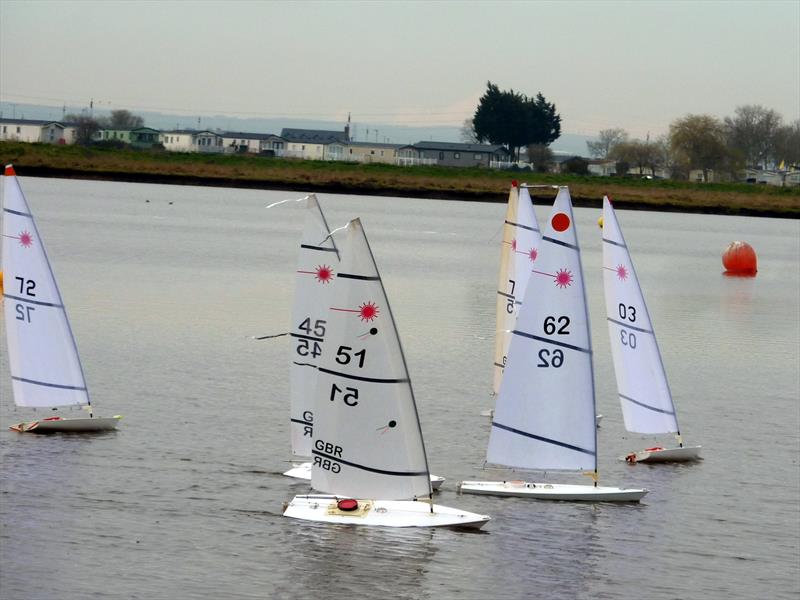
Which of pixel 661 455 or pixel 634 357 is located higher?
pixel 634 357

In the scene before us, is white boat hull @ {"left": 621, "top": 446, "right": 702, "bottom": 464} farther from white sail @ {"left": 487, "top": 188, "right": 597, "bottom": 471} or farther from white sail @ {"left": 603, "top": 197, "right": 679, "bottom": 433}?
white sail @ {"left": 487, "top": 188, "right": 597, "bottom": 471}

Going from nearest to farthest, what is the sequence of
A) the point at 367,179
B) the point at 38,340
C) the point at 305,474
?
the point at 305,474 < the point at 38,340 < the point at 367,179

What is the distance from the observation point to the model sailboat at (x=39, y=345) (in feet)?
97.3

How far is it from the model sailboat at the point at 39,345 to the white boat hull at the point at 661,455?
12026 millimetres

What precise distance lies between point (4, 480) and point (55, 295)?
5663mm

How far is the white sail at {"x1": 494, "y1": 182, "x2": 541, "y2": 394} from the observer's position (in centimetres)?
3186

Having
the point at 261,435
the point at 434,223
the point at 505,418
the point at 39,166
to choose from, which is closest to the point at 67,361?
the point at 261,435

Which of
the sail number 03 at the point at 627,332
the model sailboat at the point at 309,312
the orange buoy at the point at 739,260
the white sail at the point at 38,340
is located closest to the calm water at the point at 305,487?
the white sail at the point at 38,340

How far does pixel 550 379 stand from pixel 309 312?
15.0 ft

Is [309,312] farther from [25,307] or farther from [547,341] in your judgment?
[25,307]

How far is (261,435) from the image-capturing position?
31438 millimetres

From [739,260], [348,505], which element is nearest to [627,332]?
[348,505]

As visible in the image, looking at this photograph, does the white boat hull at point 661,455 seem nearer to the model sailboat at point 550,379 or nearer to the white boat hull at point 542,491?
the white boat hull at point 542,491

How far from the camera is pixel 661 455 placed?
31406 mm
